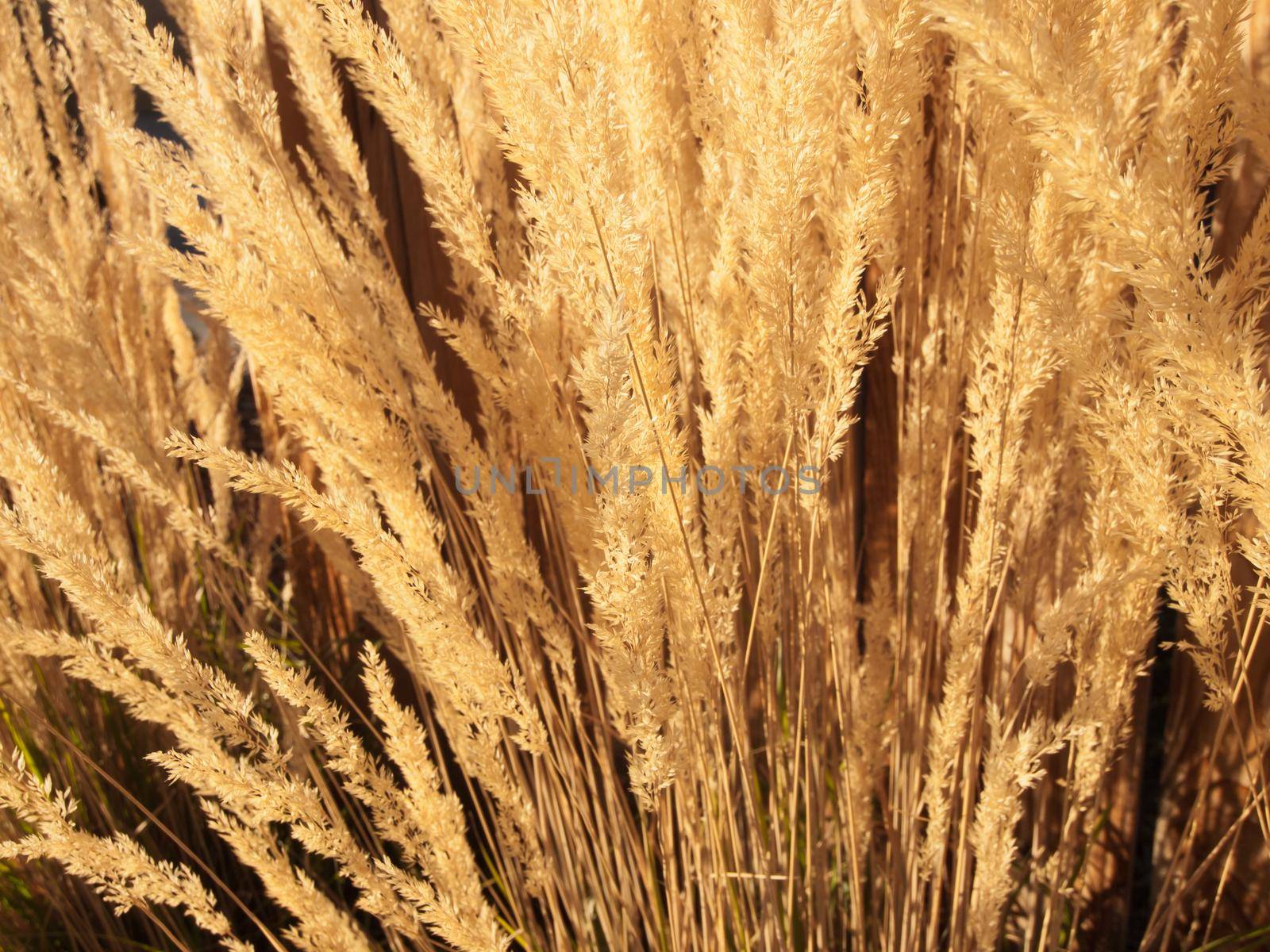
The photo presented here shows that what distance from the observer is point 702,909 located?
122 cm

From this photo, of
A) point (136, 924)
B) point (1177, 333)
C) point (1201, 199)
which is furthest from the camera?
point (136, 924)

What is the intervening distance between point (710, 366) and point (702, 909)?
0.70 metres

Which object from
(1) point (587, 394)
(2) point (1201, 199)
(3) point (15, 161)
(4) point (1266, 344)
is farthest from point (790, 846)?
(3) point (15, 161)

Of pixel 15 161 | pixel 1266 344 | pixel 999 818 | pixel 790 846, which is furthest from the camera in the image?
pixel 15 161

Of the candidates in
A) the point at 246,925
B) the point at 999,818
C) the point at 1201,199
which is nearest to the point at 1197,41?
the point at 1201,199

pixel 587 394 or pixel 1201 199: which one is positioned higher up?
pixel 1201 199

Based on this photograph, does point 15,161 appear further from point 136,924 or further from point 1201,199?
point 1201,199

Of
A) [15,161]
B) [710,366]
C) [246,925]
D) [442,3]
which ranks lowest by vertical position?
[246,925]

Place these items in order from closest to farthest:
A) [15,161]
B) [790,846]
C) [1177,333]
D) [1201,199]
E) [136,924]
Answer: [1177,333] → [1201,199] → [790,846] → [15,161] → [136,924]

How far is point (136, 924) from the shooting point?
1.76 m

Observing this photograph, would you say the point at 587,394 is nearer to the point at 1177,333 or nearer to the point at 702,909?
the point at 1177,333

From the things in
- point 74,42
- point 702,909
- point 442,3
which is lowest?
point 702,909

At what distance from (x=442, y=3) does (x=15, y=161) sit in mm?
1039

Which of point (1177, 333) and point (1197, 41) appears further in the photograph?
point (1197, 41)
